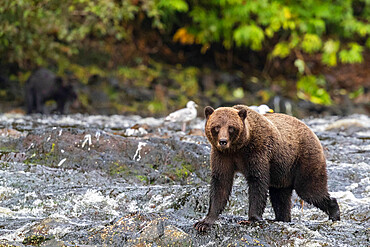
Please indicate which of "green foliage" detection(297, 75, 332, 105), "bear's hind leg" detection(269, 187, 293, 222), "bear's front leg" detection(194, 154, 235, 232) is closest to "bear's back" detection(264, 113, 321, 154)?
"bear's hind leg" detection(269, 187, 293, 222)

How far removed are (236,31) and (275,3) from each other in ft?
5.29

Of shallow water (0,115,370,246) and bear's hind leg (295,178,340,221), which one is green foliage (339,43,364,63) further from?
bear's hind leg (295,178,340,221)

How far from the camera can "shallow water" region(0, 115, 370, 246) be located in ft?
14.1

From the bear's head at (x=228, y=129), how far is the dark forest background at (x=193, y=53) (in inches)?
398

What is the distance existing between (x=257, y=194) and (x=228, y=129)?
0.70 metres

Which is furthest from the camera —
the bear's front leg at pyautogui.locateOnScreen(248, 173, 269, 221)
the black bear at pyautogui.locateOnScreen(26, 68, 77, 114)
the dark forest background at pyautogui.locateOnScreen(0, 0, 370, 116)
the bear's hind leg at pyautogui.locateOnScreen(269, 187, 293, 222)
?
the dark forest background at pyautogui.locateOnScreen(0, 0, 370, 116)

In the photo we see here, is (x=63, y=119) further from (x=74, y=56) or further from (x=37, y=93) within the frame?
(x=74, y=56)

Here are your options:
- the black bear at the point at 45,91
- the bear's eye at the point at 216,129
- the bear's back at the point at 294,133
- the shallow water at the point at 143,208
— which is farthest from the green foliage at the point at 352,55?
the bear's eye at the point at 216,129

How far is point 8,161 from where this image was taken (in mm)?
6805

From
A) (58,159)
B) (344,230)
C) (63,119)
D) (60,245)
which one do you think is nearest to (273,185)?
(344,230)

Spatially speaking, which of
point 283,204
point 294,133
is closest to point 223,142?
point 294,133

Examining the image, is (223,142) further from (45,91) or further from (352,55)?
(352,55)

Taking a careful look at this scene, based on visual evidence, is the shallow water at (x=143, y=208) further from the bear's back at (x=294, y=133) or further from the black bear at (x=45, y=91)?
the black bear at (x=45, y=91)

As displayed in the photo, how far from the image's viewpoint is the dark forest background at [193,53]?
14797 millimetres
